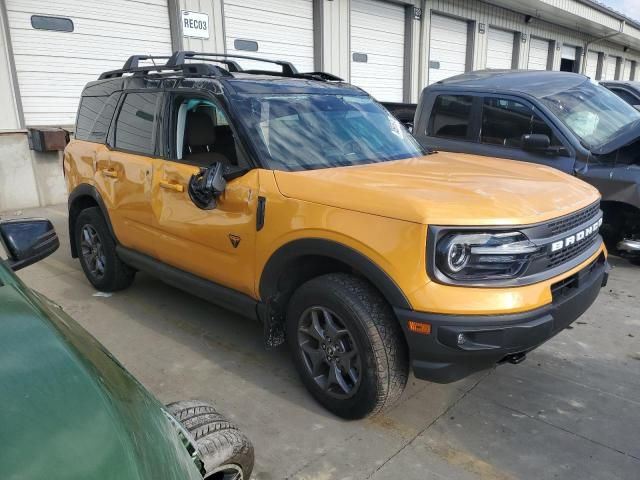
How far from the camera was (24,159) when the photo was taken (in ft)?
26.9

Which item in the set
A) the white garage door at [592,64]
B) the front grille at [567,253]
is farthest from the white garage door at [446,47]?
the front grille at [567,253]

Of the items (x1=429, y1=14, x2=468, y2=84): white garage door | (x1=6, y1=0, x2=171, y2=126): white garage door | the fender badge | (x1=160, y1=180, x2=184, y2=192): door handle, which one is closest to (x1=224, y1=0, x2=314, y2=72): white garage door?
(x1=6, y1=0, x2=171, y2=126): white garage door

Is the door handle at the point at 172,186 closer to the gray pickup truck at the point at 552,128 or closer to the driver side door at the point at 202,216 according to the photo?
the driver side door at the point at 202,216

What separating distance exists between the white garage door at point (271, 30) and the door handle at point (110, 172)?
6.91 meters

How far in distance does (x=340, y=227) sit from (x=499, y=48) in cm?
1870

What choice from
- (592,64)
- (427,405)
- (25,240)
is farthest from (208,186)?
(592,64)

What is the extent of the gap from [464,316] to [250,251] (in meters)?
1.35

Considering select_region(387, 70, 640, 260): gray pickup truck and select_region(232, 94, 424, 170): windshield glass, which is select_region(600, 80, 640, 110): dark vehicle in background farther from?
select_region(232, 94, 424, 170): windshield glass

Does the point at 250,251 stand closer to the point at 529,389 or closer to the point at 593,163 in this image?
the point at 529,389

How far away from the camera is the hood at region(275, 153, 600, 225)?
2428mm

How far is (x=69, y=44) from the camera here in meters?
8.54

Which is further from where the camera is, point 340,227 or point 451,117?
point 451,117

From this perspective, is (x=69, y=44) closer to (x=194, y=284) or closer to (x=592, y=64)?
(x=194, y=284)

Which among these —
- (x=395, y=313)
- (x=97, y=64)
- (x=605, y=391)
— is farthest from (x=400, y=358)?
(x=97, y=64)
